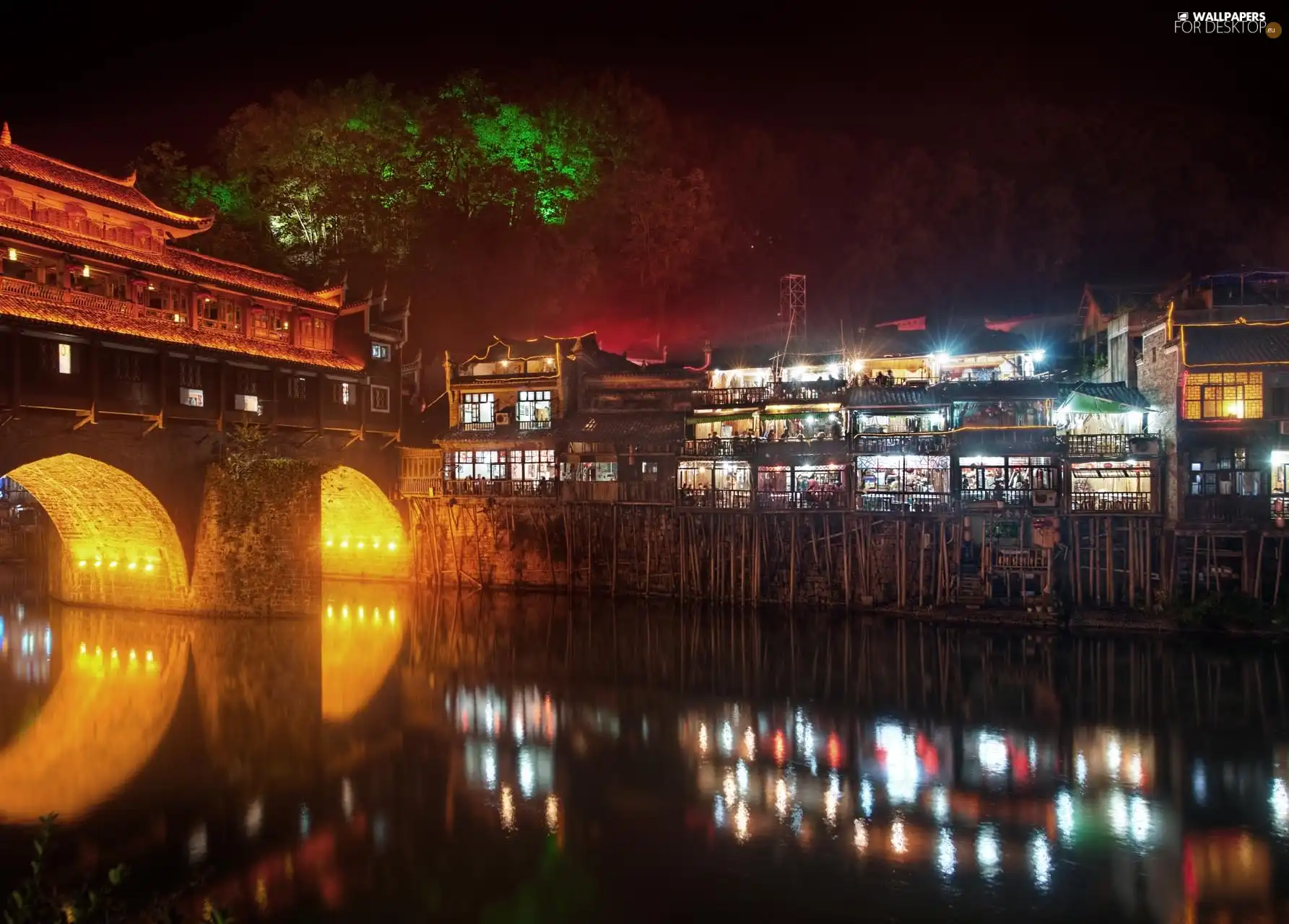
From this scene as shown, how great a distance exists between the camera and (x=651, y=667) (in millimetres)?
21359

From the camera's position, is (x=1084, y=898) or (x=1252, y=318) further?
(x=1252, y=318)

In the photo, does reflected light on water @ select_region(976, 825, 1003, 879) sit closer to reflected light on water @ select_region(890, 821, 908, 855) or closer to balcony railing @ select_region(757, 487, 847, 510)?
reflected light on water @ select_region(890, 821, 908, 855)

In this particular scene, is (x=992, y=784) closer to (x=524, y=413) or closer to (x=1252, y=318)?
(x=1252, y=318)

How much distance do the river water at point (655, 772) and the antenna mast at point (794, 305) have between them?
15393mm

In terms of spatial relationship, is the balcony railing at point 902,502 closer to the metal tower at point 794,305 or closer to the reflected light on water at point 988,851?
the metal tower at point 794,305

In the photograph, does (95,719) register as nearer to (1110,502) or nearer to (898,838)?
(898,838)

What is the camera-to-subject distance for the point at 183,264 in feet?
90.2

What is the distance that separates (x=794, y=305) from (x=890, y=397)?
9415mm

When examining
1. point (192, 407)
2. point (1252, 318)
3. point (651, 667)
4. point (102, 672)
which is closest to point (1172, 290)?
point (1252, 318)

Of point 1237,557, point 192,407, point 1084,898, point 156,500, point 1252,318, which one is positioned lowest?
point 1084,898

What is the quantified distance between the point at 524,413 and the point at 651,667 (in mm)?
15401

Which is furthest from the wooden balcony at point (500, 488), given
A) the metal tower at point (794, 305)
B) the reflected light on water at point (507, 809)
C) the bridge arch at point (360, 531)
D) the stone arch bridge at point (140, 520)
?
the reflected light on water at point (507, 809)

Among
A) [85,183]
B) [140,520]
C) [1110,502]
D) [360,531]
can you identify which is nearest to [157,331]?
[85,183]

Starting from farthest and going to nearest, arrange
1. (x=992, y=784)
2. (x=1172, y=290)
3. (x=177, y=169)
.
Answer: (x=177, y=169), (x=1172, y=290), (x=992, y=784)
